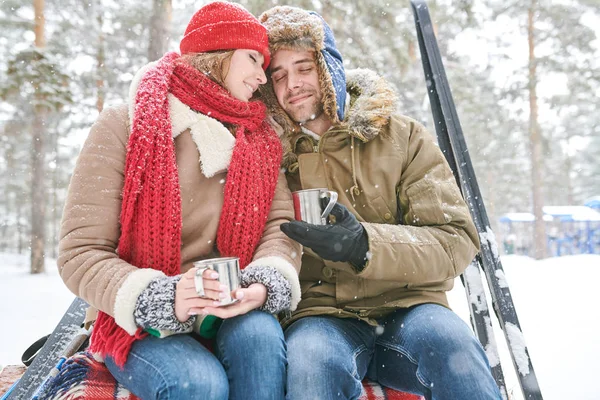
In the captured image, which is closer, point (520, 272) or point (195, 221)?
point (195, 221)

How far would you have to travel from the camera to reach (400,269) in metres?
1.99

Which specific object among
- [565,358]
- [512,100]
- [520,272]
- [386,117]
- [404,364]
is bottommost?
[520,272]

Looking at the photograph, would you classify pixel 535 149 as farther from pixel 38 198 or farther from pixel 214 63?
pixel 214 63

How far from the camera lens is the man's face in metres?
2.38

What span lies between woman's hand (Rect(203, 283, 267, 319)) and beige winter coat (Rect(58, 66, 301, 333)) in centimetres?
15

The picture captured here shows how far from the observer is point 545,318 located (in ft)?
18.5

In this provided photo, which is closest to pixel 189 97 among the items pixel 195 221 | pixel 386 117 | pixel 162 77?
pixel 162 77

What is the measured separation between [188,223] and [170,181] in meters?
0.22

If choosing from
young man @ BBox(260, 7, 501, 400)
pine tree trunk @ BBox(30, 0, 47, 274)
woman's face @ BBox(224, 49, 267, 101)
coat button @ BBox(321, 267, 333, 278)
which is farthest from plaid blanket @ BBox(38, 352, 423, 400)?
pine tree trunk @ BBox(30, 0, 47, 274)

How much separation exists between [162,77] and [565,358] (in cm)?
409

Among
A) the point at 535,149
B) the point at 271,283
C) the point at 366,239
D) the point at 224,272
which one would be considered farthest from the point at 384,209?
the point at 535,149

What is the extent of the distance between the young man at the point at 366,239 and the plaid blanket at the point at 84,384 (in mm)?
288

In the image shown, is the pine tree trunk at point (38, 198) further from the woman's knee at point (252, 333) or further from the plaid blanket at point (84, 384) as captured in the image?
the woman's knee at point (252, 333)

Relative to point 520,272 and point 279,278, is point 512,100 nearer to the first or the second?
point 520,272
